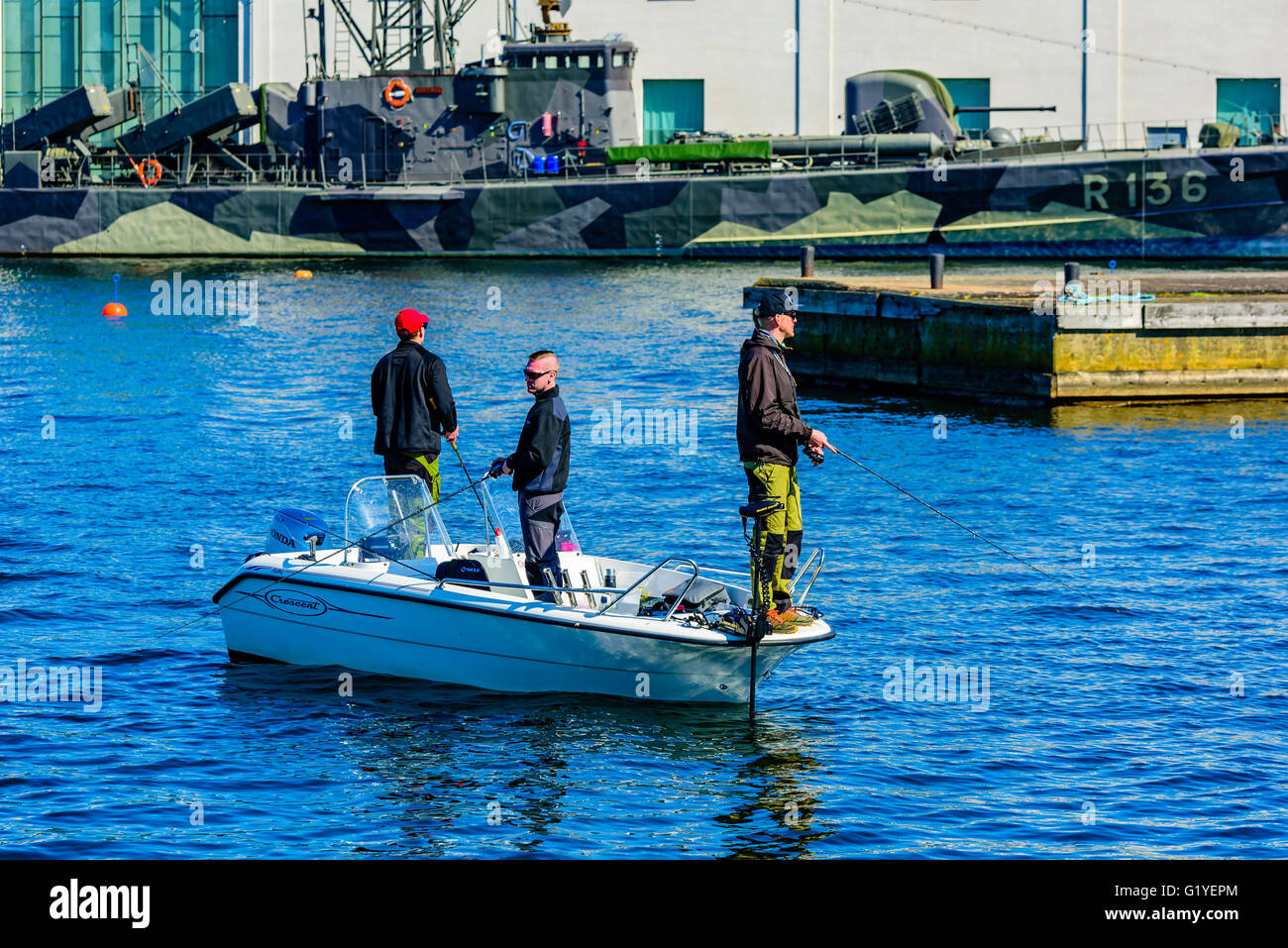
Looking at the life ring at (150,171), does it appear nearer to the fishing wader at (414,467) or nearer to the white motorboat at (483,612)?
the white motorboat at (483,612)

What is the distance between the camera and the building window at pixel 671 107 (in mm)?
Result: 58688

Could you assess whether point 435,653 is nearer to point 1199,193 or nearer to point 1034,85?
point 1199,193

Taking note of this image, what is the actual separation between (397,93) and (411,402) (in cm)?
4112

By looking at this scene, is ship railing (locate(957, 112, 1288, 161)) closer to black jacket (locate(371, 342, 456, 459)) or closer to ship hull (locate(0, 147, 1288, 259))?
ship hull (locate(0, 147, 1288, 259))

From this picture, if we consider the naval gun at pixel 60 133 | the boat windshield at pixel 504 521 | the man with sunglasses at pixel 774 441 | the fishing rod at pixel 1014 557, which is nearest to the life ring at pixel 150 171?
the naval gun at pixel 60 133

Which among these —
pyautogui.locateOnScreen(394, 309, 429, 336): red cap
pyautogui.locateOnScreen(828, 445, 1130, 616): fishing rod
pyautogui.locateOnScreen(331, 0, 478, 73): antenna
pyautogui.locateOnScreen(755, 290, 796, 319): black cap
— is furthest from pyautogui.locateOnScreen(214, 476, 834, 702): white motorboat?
pyautogui.locateOnScreen(331, 0, 478, 73): antenna

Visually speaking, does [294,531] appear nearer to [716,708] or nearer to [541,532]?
[541,532]

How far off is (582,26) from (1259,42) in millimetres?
23425

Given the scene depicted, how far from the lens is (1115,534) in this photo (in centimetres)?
1725

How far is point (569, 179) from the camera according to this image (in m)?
51.1

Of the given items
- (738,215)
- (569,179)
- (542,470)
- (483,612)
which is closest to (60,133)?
(569,179)

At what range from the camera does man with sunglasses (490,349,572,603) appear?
11695mm

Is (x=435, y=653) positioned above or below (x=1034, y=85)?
below
